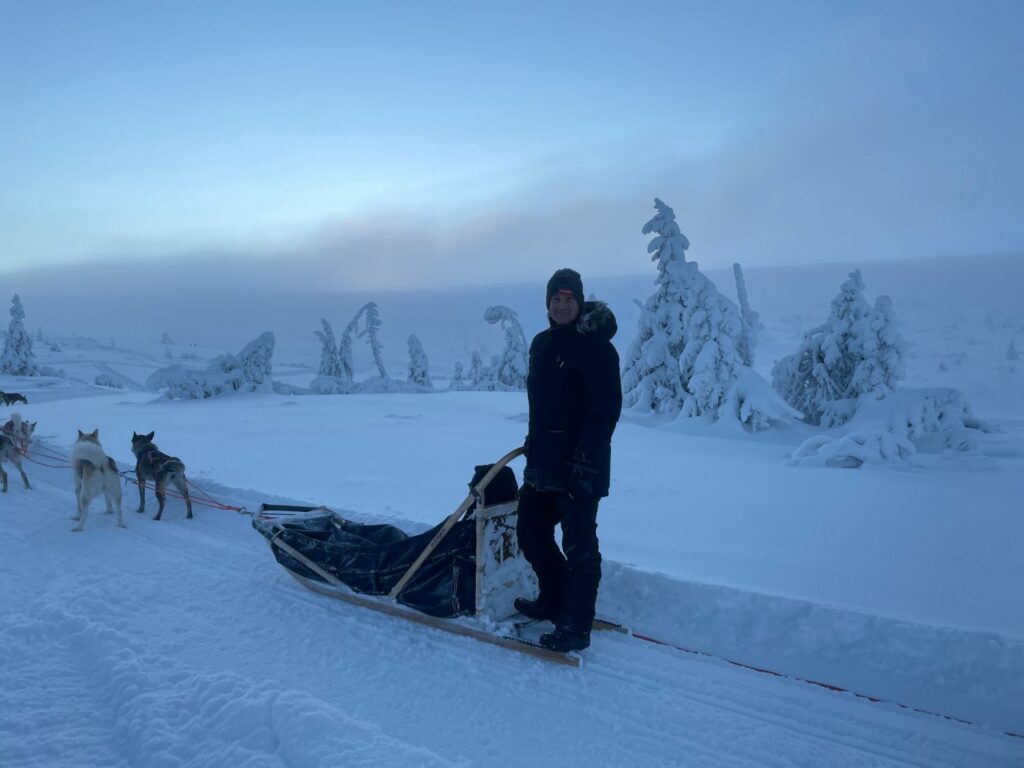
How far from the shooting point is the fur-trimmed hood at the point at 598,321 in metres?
3.63

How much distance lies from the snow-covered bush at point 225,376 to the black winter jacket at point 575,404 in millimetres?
22084

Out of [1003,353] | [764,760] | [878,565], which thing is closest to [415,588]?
[764,760]

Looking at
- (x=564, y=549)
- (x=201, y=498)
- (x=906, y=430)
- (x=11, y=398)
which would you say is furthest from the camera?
(x=11, y=398)

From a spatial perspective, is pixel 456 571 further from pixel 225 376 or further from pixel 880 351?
pixel 225 376

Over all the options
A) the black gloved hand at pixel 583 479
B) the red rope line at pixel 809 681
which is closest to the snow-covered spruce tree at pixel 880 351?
the red rope line at pixel 809 681

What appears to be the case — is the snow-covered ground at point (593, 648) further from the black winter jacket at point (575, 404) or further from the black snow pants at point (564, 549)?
the black winter jacket at point (575, 404)

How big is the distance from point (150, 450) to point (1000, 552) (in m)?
8.82

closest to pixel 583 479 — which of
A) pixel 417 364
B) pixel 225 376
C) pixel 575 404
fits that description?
pixel 575 404

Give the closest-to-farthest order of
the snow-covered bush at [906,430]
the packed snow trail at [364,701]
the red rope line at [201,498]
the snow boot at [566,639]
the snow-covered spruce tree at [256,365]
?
the packed snow trail at [364,701]
the snow boot at [566,639]
the red rope line at [201,498]
the snow-covered bush at [906,430]
the snow-covered spruce tree at [256,365]

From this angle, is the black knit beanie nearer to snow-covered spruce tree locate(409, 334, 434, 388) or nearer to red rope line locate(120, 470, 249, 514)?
red rope line locate(120, 470, 249, 514)

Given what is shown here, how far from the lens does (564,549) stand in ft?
12.8

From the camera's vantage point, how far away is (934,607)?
13.1 feet

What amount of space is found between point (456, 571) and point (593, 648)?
1023mm

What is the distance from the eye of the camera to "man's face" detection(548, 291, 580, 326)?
378 cm
